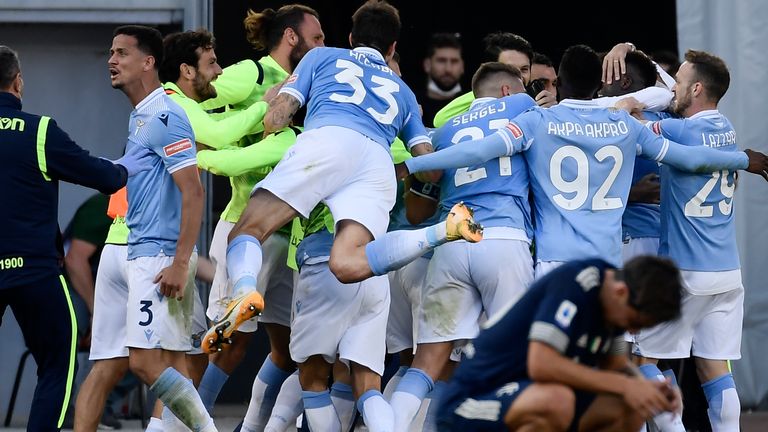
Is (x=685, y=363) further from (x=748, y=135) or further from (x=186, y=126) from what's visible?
(x=186, y=126)

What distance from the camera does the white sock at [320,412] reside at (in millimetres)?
7301

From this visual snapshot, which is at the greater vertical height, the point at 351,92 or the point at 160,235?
the point at 351,92

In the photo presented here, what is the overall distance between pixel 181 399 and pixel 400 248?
1.40m

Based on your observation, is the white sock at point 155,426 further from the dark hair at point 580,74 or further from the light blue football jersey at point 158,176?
the dark hair at point 580,74

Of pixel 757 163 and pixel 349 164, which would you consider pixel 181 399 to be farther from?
pixel 757 163

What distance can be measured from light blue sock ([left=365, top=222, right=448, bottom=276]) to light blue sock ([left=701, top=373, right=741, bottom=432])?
6.65 feet

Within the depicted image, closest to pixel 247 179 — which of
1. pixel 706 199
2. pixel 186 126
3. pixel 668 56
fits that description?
pixel 186 126

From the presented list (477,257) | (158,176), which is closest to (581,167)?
(477,257)

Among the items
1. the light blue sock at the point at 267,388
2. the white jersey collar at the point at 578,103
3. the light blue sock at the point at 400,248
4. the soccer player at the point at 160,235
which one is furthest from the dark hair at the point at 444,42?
the light blue sock at the point at 400,248

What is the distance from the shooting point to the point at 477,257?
24.3 feet

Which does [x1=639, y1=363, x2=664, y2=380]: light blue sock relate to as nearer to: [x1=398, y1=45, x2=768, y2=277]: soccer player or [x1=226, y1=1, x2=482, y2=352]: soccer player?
[x1=398, y1=45, x2=768, y2=277]: soccer player

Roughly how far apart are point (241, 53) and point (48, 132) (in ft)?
16.7

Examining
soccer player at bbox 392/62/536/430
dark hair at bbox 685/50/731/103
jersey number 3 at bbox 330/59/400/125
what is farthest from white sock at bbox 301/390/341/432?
dark hair at bbox 685/50/731/103

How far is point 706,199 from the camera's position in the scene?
7730 mm
